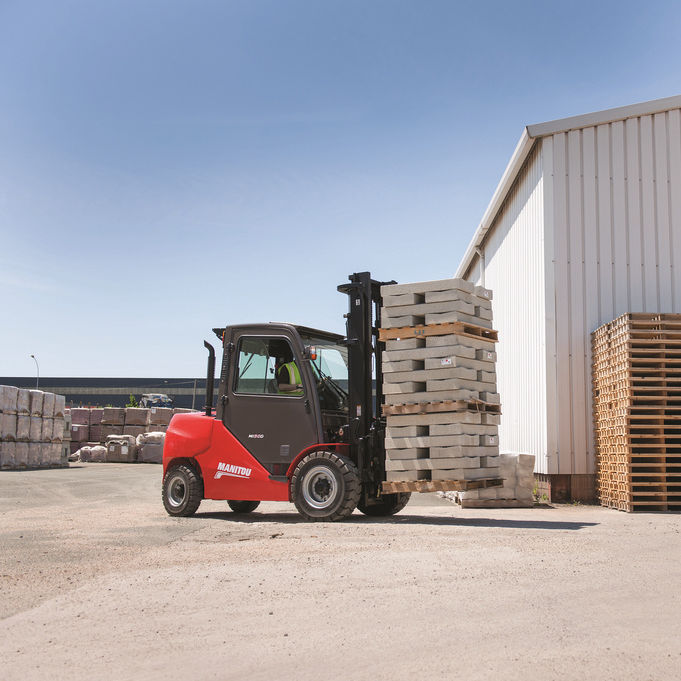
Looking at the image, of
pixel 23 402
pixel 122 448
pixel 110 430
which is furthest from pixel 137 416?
pixel 23 402

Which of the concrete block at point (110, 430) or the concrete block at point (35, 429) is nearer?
the concrete block at point (35, 429)

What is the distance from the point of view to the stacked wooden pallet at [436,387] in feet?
30.9

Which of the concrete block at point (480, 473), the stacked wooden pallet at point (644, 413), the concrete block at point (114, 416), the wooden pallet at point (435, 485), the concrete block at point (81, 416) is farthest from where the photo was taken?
the concrete block at point (81, 416)

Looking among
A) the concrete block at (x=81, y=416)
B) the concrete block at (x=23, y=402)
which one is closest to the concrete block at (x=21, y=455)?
the concrete block at (x=23, y=402)

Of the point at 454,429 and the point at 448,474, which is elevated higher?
the point at 454,429

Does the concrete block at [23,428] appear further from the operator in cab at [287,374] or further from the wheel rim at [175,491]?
the operator in cab at [287,374]

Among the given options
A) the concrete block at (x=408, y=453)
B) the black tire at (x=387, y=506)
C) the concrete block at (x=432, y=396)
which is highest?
the concrete block at (x=432, y=396)

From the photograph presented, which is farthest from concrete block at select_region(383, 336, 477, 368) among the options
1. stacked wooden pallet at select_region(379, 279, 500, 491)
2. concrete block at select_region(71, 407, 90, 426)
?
concrete block at select_region(71, 407, 90, 426)

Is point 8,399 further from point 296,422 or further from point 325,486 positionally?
point 325,486

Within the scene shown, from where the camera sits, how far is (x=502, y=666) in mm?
3869

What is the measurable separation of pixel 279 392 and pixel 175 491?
216cm

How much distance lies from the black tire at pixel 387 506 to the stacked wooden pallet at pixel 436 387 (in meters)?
1.12

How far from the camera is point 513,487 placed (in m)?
12.5

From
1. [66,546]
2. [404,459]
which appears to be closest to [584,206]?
[404,459]
